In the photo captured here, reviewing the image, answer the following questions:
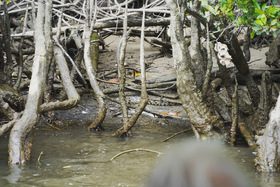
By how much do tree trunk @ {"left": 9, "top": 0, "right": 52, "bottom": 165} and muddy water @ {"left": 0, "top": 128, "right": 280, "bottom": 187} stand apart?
177 mm

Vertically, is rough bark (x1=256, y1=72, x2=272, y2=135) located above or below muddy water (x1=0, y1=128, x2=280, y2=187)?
above

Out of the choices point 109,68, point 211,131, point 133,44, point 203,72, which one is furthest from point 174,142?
point 133,44

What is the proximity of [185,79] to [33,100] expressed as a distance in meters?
1.89

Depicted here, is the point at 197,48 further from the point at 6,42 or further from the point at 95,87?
the point at 6,42

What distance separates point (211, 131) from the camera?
5.57m

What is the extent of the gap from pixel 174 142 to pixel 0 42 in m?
3.38

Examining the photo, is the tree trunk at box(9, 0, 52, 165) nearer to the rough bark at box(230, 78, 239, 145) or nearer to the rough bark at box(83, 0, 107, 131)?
the rough bark at box(83, 0, 107, 131)

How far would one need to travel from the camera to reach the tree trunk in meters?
4.76

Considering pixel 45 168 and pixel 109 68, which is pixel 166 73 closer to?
pixel 109 68

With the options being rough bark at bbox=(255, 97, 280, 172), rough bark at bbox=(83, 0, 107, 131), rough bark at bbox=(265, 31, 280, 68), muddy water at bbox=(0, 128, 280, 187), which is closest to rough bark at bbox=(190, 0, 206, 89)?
muddy water at bbox=(0, 128, 280, 187)

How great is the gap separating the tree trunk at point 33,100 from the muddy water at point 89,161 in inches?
7.0

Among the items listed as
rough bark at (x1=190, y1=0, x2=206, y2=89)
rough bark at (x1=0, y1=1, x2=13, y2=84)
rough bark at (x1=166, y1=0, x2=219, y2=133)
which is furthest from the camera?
rough bark at (x1=0, y1=1, x2=13, y2=84)

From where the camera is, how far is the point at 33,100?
4914 mm

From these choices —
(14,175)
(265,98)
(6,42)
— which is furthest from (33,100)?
(265,98)
